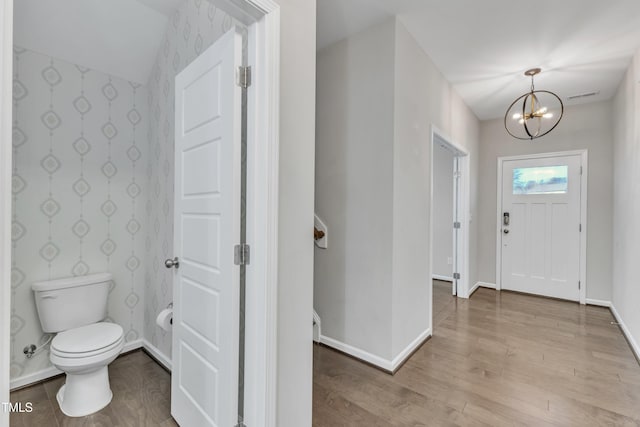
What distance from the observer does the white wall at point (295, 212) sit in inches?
52.8

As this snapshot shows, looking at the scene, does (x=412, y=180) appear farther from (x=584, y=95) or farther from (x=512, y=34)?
(x=584, y=95)

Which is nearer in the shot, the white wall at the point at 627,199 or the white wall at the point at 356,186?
the white wall at the point at 356,186

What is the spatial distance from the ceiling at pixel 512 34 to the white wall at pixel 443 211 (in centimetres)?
181

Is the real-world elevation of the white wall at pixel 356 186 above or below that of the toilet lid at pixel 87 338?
above

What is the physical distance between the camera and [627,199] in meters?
2.91

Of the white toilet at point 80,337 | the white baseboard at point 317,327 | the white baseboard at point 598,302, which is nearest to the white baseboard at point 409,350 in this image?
the white baseboard at point 317,327

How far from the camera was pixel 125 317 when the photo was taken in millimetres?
2508

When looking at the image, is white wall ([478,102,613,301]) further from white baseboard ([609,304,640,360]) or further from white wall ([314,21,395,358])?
white wall ([314,21,395,358])

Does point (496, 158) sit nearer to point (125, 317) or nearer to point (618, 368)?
point (618, 368)

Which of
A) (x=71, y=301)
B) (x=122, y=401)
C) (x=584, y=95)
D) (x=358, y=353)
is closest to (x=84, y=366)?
(x=122, y=401)

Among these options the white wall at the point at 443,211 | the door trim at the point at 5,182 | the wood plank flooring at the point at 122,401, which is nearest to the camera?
the door trim at the point at 5,182

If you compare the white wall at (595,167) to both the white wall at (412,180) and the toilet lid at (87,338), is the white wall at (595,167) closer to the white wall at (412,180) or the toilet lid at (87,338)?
the white wall at (412,180)

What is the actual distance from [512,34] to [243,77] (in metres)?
2.36

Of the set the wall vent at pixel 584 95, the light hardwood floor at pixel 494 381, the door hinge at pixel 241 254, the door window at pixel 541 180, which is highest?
the wall vent at pixel 584 95
